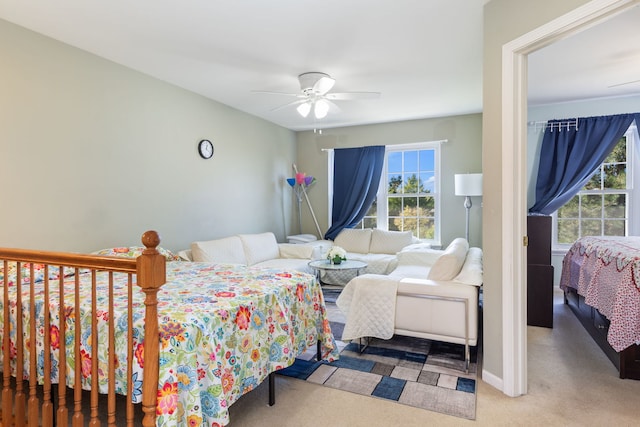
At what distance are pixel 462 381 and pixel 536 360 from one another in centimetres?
77

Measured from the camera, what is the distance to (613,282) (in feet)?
8.32

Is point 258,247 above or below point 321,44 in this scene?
below

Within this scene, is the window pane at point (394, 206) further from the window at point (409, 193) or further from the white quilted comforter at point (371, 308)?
the white quilted comforter at point (371, 308)

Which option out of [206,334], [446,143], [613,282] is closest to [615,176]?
[446,143]

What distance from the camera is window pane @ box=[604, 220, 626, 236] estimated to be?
177 inches

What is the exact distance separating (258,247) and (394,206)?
2405 millimetres

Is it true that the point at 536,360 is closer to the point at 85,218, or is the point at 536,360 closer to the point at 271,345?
the point at 271,345

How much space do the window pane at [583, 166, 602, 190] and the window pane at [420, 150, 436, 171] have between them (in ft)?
6.43

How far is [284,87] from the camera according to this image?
3957 millimetres

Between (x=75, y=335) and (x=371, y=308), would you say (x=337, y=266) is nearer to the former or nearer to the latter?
(x=371, y=308)

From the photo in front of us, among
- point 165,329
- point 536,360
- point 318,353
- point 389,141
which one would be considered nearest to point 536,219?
point 536,360

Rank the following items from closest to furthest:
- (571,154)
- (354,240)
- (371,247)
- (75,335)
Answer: (75,335), (571,154), (371,247), (354,240)

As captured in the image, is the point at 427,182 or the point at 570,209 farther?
the point at 427,182

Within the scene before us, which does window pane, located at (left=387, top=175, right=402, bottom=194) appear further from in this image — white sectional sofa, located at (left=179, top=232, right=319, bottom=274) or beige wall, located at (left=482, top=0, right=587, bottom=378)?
beige wall, located at (left=482, top=0, right=587, bottom=378)
